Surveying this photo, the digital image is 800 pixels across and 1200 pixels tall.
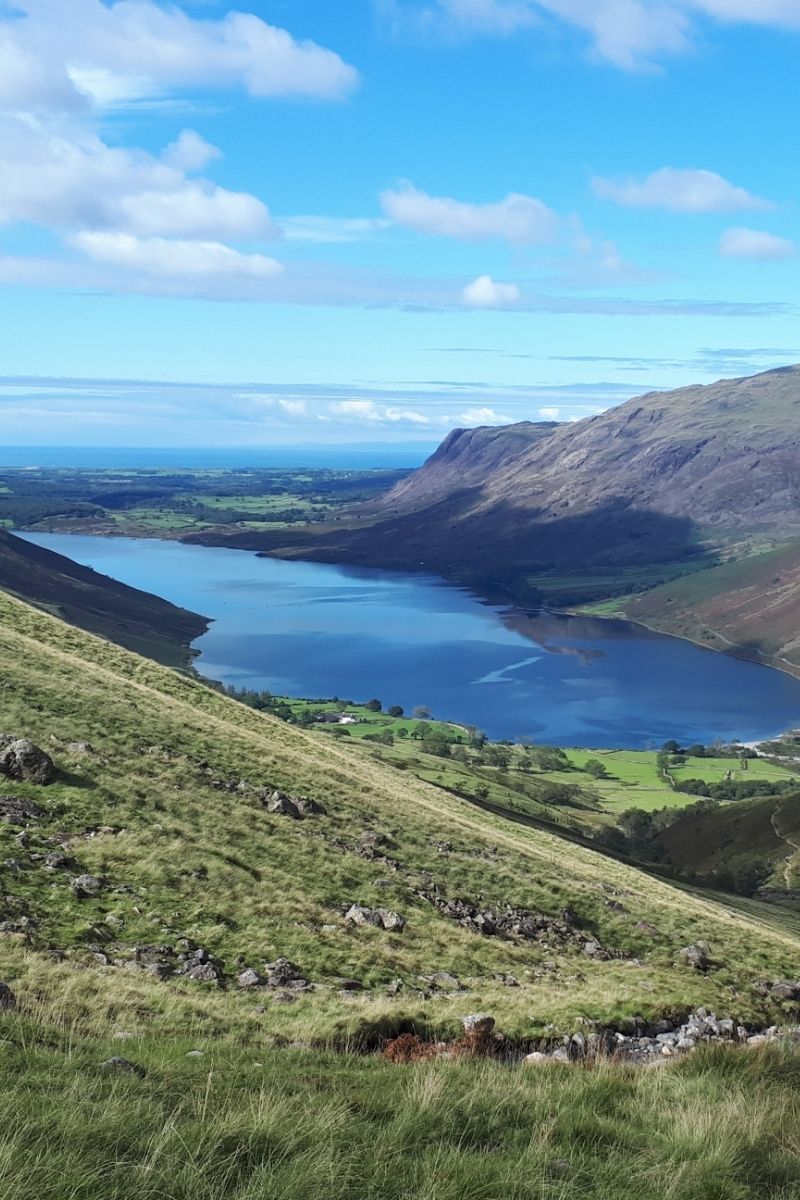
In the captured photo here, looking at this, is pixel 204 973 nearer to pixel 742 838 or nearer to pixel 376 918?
pixel 376 918

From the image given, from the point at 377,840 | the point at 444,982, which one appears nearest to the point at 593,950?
the point at 444,982

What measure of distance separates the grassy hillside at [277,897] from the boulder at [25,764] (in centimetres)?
61

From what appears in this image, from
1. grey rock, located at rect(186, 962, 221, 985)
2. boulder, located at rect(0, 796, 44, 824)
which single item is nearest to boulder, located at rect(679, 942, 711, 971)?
grey rock, located at rect(186, 962, 221, 985)

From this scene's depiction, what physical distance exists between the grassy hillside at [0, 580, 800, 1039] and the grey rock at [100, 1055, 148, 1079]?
6.94ft

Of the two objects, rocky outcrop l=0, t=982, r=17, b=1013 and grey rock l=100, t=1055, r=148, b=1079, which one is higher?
grey rock l=100, t=1055, r=148, b=1079

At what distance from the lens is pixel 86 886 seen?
56.7ft

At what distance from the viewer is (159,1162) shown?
6.63m

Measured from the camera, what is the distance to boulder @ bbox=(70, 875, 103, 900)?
17.0m

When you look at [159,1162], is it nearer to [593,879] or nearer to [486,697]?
[593,879]

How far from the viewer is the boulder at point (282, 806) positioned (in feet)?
86.5

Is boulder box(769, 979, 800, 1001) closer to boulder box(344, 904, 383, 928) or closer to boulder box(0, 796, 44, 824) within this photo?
boulder box(344, 904, 383, 928)

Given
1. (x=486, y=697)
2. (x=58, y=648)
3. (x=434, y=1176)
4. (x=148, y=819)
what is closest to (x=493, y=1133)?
(x=434, y=1176)

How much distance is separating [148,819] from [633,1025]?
11.6m

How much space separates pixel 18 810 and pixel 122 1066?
40.2 feet
